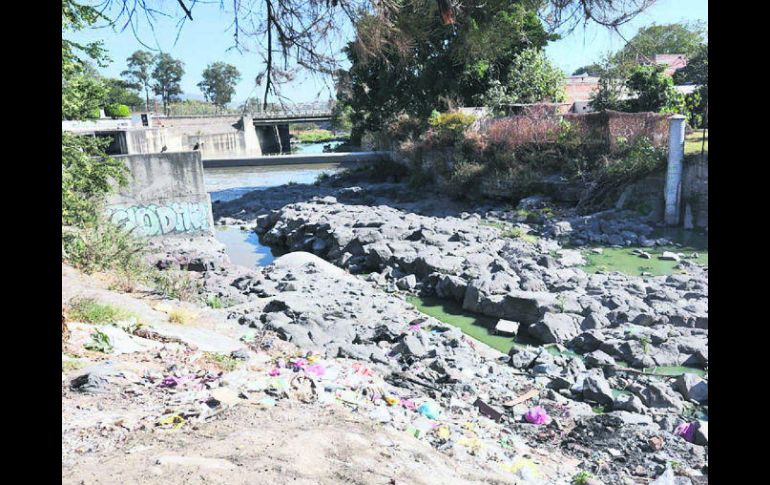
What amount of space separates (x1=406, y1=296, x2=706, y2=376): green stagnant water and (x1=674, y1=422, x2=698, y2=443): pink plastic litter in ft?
5.17

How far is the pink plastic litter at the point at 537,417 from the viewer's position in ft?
20.9

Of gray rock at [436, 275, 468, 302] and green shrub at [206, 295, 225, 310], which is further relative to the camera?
gray rock at [436, 275, 468, 302]

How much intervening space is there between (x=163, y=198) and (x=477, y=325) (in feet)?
26.8

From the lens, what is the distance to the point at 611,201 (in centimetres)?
1817

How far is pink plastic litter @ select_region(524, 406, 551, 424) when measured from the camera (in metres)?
6.38

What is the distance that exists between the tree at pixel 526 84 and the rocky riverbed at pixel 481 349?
32.9 ft

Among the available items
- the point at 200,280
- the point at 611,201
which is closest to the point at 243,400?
the point at 200,280

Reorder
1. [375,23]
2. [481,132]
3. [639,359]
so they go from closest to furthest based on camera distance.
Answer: [375,23]
[639,359]
[481,132]

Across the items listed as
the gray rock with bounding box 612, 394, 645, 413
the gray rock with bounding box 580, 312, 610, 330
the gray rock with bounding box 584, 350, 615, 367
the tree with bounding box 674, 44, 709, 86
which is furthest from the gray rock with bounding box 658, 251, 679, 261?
the tree with bounding box 674, 44, 709, 86

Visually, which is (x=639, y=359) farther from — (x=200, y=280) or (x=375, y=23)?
(x=200, y=280)

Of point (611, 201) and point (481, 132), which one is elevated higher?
point (481, 132)

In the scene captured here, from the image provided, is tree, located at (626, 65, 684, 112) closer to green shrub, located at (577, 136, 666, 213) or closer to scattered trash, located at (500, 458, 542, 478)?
green shrub, located at (577, 136, 666, 213)
